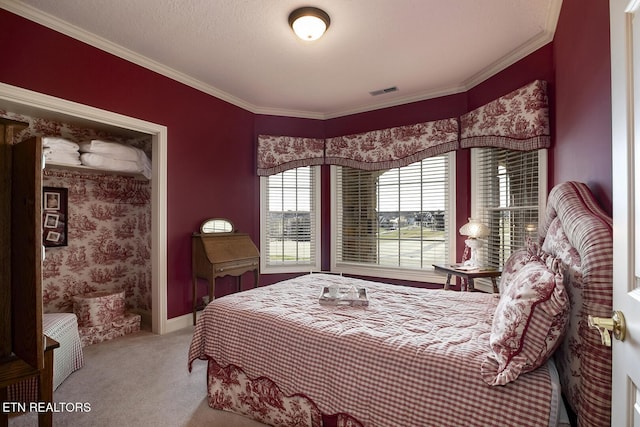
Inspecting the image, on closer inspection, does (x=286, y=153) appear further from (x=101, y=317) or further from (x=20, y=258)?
(x=20, y=258)

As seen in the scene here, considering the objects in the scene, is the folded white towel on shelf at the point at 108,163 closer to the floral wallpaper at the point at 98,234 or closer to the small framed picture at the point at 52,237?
the floral wallpaper at the point at 98,234

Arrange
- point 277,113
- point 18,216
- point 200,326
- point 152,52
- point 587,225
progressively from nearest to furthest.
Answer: point 18,216
point 587,225
point 200,326
point 152,52
point 277,113

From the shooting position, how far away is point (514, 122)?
2.85 metres

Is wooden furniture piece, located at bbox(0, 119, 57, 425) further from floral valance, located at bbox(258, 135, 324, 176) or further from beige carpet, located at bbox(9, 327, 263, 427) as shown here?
floral valance, located at bbox(258, 135, 324, 176)

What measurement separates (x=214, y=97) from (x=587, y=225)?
12.1 feet

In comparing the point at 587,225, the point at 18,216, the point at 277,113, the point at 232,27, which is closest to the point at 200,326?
the point at 18,216

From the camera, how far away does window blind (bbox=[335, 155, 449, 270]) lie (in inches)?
151

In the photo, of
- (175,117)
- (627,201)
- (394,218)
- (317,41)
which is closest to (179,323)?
(175,117)

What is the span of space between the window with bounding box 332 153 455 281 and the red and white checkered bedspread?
1.71 m

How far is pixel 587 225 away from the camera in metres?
1.27

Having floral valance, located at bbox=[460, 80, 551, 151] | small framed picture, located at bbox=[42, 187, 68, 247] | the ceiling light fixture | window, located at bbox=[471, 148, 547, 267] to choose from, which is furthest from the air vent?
small framed picture, located at bbox=[42, 187, 68, 247]

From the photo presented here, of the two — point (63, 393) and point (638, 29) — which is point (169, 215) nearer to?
point (63, 393)

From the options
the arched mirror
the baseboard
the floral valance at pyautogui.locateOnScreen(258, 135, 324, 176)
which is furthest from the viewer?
the floral valance at pyautogui.locateOnScreen(258, 135, 324, 176)

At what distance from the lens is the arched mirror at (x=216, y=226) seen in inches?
142
